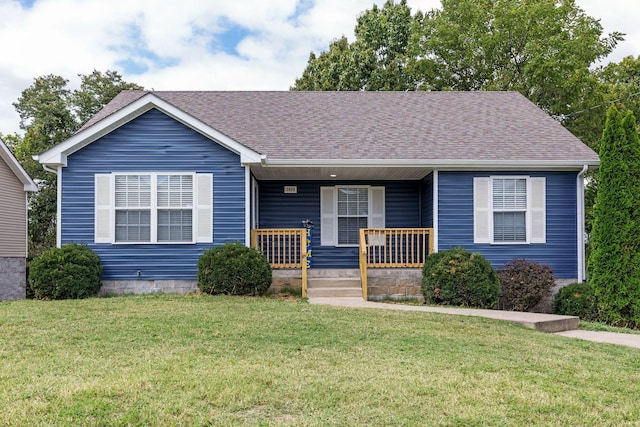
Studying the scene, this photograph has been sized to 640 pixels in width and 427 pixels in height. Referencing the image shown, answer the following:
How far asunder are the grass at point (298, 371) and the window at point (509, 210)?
435 cm

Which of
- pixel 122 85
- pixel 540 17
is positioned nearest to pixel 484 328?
pixel 540 17

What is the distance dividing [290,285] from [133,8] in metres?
A: 8.22

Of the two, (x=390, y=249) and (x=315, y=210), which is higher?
(x=315, y=210)

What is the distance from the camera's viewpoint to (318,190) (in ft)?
47.2

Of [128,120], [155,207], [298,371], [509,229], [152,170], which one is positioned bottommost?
[298,371]

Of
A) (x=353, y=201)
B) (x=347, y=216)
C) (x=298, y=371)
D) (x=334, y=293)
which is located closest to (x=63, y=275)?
(x=334, y=293)

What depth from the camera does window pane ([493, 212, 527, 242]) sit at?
12891 millimetres

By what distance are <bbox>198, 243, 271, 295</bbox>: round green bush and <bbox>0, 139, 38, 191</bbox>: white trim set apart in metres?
9.27

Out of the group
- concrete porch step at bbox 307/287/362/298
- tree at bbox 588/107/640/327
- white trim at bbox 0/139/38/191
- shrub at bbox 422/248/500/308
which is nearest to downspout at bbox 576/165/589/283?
tree at bbox 588/107/640/327

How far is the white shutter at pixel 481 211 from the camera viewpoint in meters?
12.8

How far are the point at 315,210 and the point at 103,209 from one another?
485 centimetres

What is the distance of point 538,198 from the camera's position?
1287cm

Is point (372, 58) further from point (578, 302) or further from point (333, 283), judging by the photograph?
point (578, 302)

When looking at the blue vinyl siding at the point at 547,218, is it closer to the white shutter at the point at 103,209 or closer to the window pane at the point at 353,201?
the window pane at the point at 353,201
